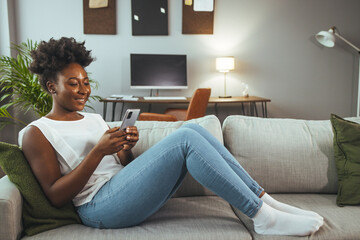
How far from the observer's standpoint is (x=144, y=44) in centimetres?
452

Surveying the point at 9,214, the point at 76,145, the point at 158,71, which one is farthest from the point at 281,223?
the point at 158,71

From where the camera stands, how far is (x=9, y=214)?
113cm

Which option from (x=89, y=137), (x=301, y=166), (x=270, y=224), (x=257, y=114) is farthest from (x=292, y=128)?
(x=257, y=114)

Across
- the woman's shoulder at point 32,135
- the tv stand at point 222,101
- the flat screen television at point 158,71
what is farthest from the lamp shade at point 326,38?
the woman's shoulder at point 32,135

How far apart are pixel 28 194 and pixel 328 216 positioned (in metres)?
1.16

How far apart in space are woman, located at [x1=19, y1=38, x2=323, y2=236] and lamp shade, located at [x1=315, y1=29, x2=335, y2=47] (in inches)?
142

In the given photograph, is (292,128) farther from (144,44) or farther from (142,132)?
(144,44)

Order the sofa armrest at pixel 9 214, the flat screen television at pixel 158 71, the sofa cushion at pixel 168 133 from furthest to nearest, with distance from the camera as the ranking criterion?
the flat screen television at pixel 158 71
the sofa cushion at pixel 168 133
the sofa armrest at pixel 9 214

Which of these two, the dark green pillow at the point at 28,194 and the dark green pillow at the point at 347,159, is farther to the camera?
the dark green pillow at the point at 347,159

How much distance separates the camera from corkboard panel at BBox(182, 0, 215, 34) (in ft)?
14.8

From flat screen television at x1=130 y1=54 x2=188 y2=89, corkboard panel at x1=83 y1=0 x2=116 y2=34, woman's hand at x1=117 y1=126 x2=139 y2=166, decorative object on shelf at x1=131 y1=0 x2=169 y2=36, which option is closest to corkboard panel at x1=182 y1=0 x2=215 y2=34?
decorative object on shelf at x1=131 y1=0 x2=169 y2=36

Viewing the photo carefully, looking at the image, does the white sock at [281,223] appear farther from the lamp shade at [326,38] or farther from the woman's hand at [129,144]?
the lamp shade at [326,38]

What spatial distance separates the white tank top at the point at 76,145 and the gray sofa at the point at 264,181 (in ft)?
0.50

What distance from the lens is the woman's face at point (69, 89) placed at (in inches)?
52.6
